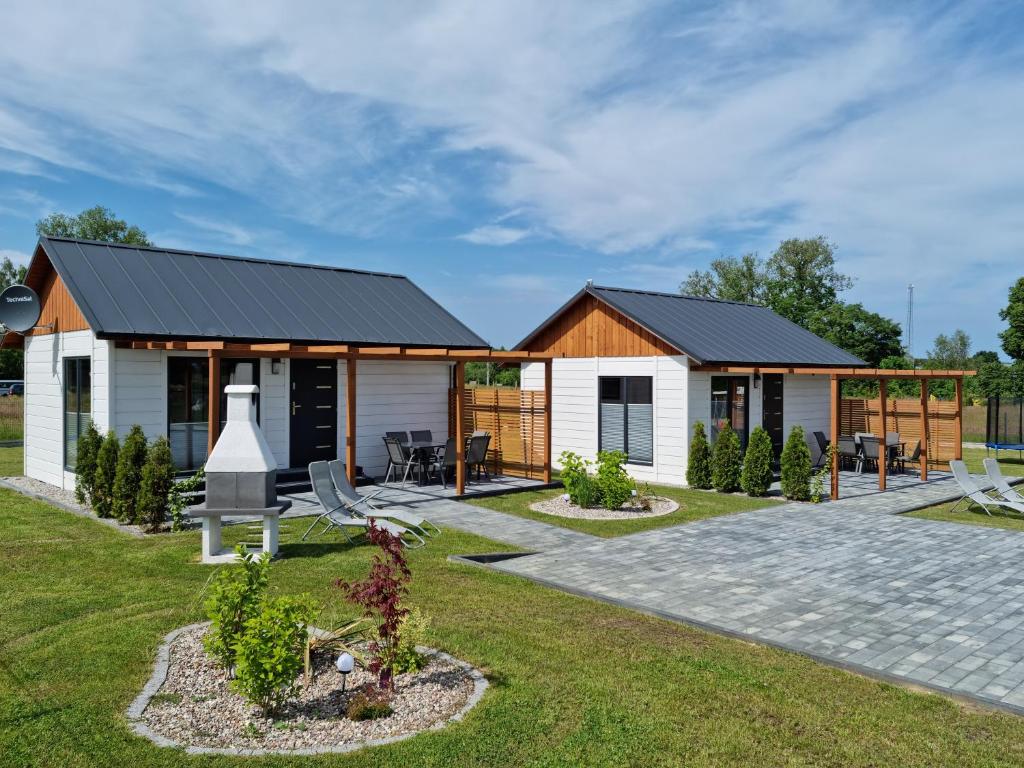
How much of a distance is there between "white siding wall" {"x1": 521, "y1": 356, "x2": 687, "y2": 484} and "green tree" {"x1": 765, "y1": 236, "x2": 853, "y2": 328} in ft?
124

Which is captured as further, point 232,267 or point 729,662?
point 232,267

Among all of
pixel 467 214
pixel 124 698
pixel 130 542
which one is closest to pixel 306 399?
pixel 130 542

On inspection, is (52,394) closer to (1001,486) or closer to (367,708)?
(367,708)

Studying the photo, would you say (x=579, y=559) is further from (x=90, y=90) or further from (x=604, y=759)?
(x=90, y=90)

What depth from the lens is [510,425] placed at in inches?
639

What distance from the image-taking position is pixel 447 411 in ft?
55.1

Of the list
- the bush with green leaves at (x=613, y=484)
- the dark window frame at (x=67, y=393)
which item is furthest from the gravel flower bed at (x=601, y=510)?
the dark window frame at (x=67, y=393)

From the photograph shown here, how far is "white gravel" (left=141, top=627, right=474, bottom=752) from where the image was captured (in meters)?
4.20

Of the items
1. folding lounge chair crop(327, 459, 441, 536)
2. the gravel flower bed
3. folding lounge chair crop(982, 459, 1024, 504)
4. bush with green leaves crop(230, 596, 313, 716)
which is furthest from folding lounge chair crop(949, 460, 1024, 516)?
bush with green leaves crop(230, 596, 313, 716)

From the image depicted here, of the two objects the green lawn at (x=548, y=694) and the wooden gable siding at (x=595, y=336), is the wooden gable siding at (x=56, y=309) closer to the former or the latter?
the green lawn at (x=548, y=694)

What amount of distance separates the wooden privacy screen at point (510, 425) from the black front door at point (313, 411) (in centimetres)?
286

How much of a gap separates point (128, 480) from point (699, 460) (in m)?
10.2

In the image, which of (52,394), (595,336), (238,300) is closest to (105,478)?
(52,394)

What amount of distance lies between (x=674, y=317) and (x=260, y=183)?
15799mm
